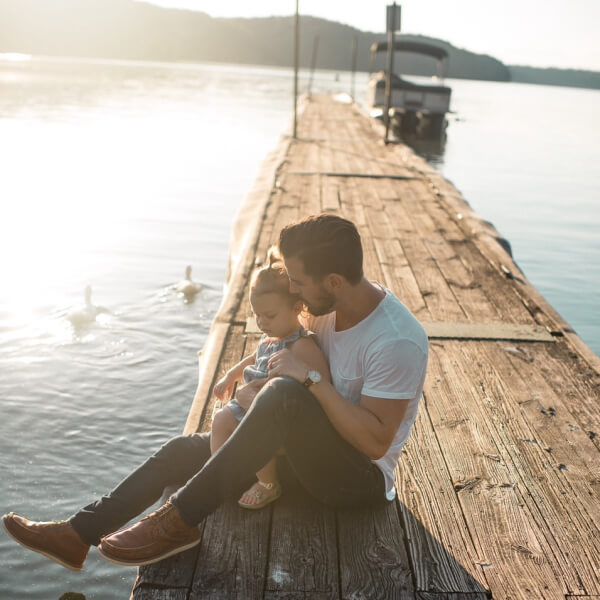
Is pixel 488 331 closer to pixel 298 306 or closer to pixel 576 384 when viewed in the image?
pixel 576 384

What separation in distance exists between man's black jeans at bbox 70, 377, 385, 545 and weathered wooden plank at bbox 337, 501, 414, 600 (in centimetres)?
9

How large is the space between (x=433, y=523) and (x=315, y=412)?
30.1 inches

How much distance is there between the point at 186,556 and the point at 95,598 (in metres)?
1.82

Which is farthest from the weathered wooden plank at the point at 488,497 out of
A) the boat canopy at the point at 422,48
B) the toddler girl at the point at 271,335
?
the boat canopy at the point at 422,48

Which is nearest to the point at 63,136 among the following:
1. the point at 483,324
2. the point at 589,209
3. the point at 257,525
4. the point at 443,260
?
the point at 589,209

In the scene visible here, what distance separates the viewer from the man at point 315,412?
2572mm

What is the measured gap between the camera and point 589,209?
1762 cm

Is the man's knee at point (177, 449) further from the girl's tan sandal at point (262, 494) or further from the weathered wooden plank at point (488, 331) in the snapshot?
the weathered wooden plank at point (488, 331)

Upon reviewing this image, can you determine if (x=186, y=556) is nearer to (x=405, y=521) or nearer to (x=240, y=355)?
(x=405, y=521)

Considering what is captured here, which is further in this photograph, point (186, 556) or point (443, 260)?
point (443, 260)

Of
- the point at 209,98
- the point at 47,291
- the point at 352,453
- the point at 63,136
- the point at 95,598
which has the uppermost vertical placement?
the point at 352,453

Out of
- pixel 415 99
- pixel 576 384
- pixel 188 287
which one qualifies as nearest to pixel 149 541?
pixel 576 384

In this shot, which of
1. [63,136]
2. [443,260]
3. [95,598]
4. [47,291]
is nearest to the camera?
[95,598]

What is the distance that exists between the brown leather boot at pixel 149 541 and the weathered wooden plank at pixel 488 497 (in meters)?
1.12
